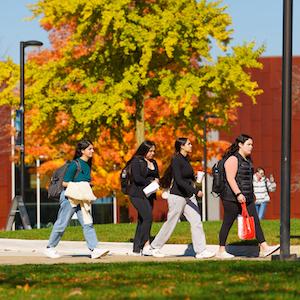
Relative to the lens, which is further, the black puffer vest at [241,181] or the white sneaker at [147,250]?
the white sneaker at [147,250]

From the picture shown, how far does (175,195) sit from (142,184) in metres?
0.95

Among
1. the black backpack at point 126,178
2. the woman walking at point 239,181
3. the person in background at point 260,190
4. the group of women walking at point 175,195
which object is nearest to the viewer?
the woman walking at point 239,181

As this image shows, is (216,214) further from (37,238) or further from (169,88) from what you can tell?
(37,238)

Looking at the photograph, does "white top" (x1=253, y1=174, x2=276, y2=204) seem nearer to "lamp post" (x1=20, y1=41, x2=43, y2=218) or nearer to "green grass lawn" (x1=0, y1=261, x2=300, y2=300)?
"lamp post" (x1=20, y1=41, x2=43, y2=218)

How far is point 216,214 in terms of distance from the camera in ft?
212

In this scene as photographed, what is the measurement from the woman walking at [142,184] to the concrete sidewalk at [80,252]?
0.45 metres

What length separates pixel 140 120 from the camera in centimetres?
3412

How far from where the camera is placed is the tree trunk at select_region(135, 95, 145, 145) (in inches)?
1326

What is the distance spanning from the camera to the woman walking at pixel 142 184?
17344 mm

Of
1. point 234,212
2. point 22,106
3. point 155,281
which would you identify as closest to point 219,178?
point 234,212

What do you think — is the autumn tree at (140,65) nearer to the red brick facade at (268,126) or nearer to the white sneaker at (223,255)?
the white sneaker at (223,255)

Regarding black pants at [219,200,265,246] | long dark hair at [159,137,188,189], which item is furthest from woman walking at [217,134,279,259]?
long dark hair at [159,137,188,189]

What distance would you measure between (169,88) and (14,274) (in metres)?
19.4

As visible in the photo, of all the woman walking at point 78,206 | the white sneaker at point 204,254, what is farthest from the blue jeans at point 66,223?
the white sneaker at point 204,254
